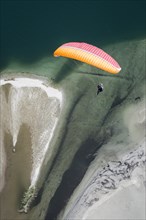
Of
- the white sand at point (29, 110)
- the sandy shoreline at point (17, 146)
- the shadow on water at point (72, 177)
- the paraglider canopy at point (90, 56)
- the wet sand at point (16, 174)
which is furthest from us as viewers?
the white sand at point (29, 110)

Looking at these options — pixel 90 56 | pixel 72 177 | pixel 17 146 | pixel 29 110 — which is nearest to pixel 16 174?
pixel 17 146

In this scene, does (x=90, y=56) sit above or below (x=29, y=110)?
above

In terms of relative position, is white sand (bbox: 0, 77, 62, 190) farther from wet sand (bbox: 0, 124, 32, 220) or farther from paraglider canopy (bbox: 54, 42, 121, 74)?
paraglider canopy (bbox: 54, 42, 121, 74)

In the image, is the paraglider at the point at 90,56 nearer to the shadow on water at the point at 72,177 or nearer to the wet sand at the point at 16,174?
the shadow on water at the point at 72,177

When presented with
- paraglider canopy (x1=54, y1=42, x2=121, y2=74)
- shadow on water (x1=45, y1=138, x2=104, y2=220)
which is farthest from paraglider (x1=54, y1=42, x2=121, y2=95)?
shadow on water (x1=45, y1=138, x2=104, y2=220)

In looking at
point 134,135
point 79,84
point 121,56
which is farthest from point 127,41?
point 134,135

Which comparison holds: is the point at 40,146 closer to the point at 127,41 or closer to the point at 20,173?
the point at 20,173

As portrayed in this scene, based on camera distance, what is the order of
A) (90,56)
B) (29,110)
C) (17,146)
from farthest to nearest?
(29,110) < (17,146) < (90,56)

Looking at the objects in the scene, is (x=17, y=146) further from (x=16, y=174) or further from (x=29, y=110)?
(x=29, y=110)

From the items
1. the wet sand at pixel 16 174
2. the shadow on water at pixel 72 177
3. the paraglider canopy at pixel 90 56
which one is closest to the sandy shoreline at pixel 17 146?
the wet sand at pixel 16 174

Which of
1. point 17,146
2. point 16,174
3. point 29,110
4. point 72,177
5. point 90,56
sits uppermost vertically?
point 90,56
